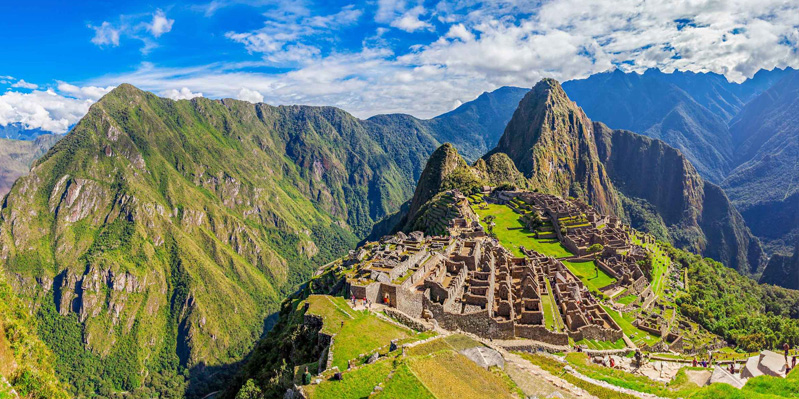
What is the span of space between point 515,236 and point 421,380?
90.7 meters

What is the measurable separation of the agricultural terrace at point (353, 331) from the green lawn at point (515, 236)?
52.6 metres

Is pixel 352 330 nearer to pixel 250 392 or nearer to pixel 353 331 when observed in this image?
pixel 353 331

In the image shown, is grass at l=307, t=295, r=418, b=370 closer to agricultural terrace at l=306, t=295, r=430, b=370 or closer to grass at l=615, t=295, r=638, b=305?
agricultural terrace at l=306, t=295, r=430, b=370

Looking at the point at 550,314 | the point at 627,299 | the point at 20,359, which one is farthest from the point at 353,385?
the point at 627,299

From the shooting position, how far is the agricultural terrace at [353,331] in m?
28.8

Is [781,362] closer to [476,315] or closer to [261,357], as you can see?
[476,315]

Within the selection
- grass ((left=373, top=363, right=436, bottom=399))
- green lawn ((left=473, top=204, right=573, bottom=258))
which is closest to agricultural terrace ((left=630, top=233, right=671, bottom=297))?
green lawn ((left=473, top=204, right=573, bottom=258))

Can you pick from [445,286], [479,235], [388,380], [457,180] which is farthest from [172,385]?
[388,380]

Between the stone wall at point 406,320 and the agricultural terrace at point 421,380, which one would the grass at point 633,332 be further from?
the agricultural terrace at point 421,380

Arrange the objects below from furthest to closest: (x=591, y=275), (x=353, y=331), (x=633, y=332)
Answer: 1. (x=591, y=275)
2. (x=633, y=332)
3. (x=353, y=331)

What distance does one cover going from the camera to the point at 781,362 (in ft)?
85.4

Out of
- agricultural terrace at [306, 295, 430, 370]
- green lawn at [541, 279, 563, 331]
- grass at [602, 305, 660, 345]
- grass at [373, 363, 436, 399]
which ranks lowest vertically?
grass at [602, 305, 660, 345]

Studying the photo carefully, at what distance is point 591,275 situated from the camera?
81125 millimetres

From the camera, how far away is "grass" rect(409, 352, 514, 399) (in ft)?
68.7
